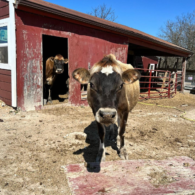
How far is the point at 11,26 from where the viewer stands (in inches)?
235

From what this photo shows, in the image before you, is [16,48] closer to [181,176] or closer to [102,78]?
[102,78]

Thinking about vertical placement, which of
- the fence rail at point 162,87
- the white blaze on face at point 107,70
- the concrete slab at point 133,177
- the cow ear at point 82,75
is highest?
the white blaze on face at point 107,70

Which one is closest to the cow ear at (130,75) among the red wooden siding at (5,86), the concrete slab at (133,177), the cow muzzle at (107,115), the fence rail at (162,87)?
the cow muzzle at (107,115)

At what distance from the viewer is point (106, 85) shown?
279 centimetres

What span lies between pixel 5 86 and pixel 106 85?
5056 mm

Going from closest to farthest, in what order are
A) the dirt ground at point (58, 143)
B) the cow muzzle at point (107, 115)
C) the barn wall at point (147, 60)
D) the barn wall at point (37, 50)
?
the cow muzzle at point (107, 115) → the dirt ground at point (58, 143) → the barn wall at point (37, 50) → the barn wall at point (147, 60)

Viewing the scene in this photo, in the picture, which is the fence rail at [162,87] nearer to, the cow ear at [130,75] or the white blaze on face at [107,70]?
the cow ear at [130,75]

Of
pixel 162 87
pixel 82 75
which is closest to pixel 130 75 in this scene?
pixel 82 75

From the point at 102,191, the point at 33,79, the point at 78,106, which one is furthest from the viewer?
the point at 78,106

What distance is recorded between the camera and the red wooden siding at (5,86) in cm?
648

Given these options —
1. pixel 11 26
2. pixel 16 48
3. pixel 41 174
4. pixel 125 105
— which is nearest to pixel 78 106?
pixel 16 48

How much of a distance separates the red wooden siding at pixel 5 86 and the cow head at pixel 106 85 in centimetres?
428

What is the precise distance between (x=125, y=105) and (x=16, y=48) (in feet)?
13.8

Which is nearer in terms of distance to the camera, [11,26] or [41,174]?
[41,174]
